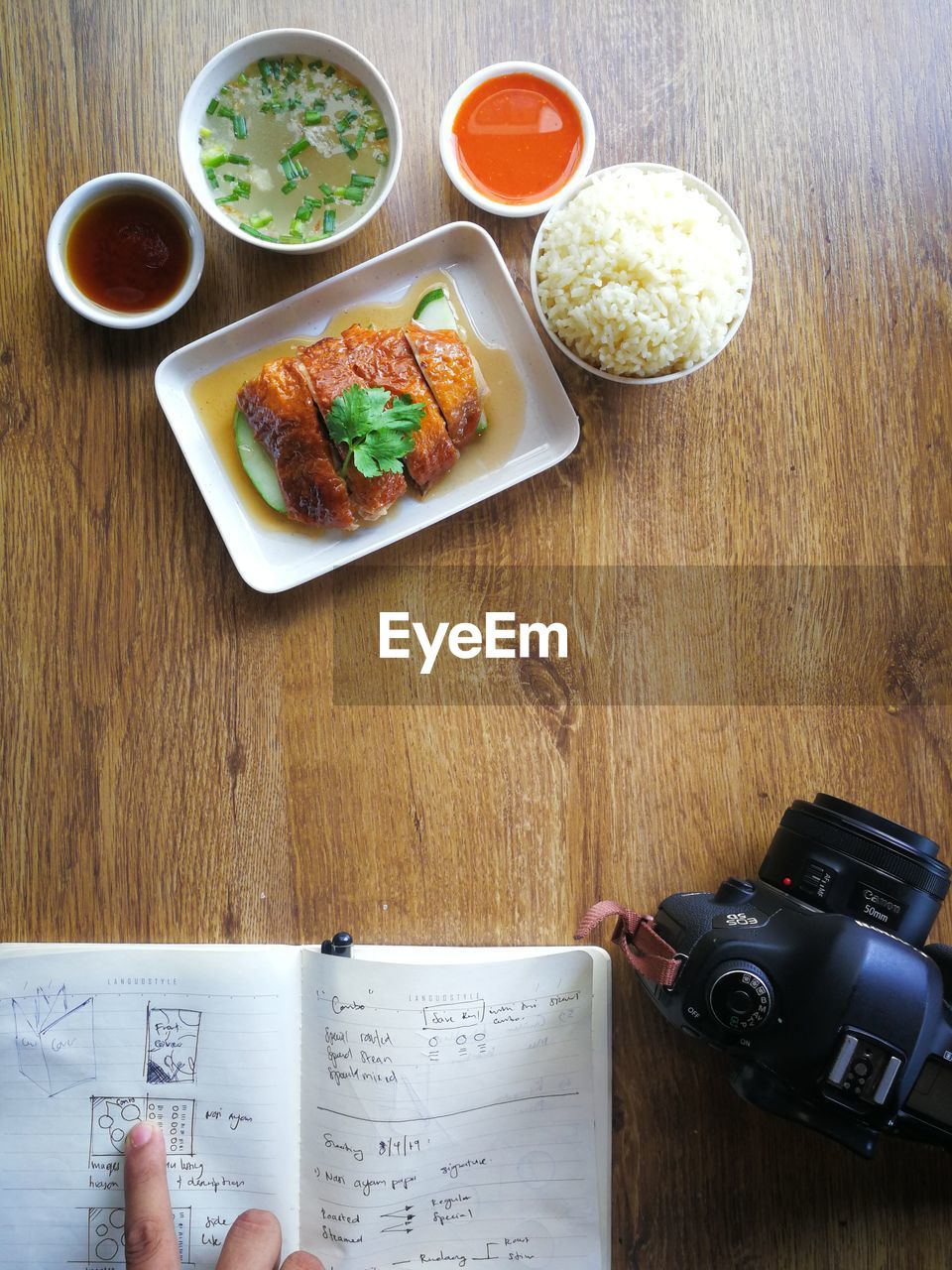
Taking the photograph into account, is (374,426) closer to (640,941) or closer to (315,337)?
(315,337)

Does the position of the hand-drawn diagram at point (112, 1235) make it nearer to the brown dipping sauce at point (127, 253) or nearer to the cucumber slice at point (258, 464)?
the cucumber slice at point (258, 464)

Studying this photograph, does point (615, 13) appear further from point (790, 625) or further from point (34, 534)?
point (34, 534)

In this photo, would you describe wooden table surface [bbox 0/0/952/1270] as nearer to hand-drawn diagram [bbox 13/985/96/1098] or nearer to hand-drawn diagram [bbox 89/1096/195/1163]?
hand-drawn diagram [bbox 13/985/96/1098]

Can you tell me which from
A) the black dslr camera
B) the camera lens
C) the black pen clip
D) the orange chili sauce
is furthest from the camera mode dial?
the orange chili sauce

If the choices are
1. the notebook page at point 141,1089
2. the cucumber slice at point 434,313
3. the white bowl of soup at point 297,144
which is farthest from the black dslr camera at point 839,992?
the white bowl of soup at point 297,144

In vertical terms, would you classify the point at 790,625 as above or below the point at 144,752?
above

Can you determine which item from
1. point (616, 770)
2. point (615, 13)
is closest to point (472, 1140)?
point (616, 770)
